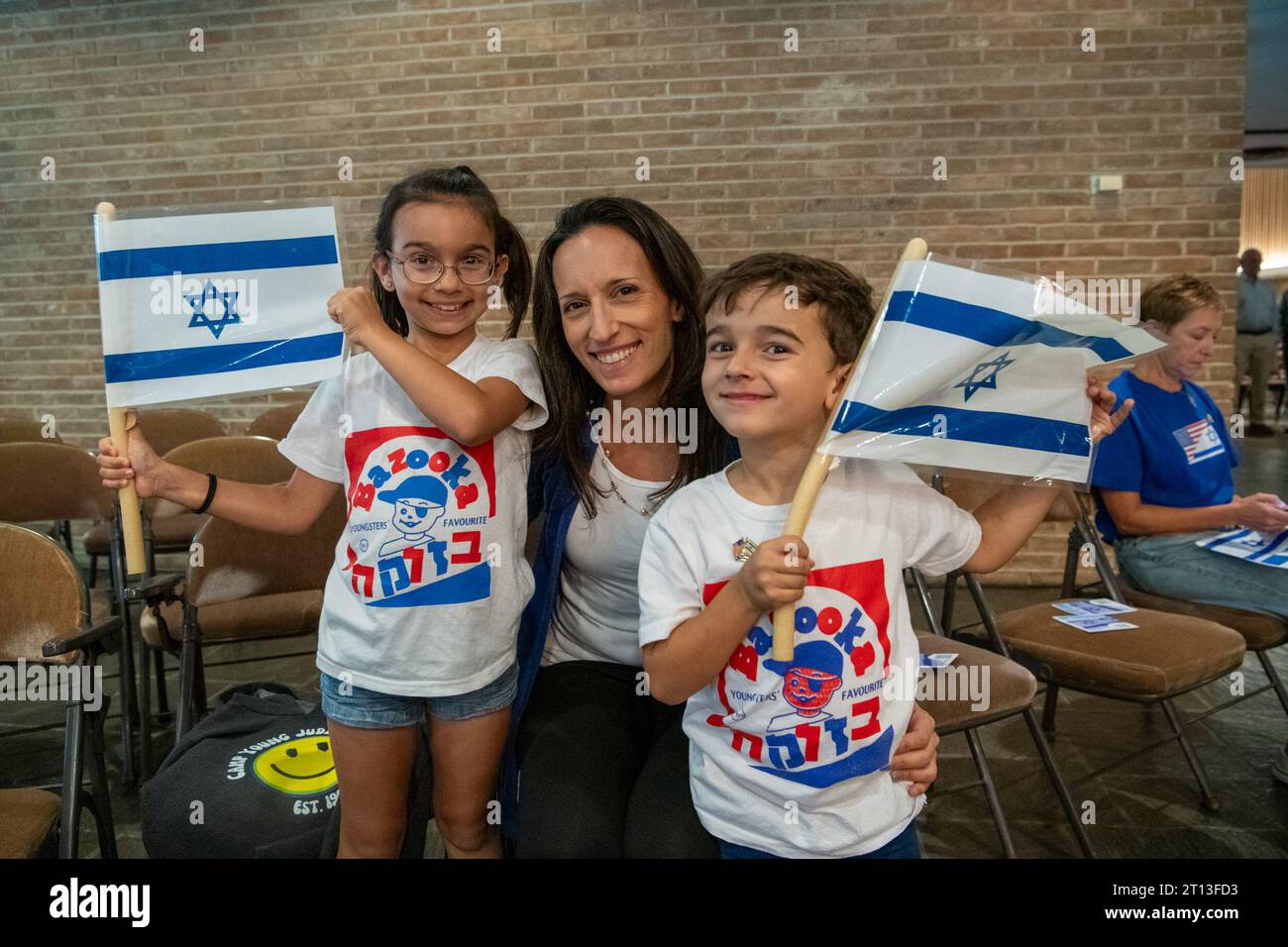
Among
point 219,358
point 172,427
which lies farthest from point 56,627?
point 172,427

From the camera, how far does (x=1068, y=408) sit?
50.4 inches

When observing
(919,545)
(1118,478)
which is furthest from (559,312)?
(1118,478)

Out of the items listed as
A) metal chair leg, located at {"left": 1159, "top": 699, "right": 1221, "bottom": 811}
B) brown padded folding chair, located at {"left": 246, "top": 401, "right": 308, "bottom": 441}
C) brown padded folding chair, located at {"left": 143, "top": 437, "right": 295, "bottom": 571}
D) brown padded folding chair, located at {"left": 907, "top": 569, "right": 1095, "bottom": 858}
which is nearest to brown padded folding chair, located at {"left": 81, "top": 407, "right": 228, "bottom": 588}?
brown padded folding chair, located at {"left": 246, "top": 401, "right": 308, "bottom": 441}

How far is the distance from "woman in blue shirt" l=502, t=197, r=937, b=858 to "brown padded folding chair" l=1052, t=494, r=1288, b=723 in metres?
1.41

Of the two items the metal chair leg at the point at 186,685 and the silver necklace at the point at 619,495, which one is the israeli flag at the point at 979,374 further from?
the metal chair leg at the point at 186,685

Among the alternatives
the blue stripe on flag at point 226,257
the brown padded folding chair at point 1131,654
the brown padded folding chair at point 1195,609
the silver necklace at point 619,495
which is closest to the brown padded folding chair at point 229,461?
the blue stripe on flag at point 226,257

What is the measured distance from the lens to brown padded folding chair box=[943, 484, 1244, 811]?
2.14 metres

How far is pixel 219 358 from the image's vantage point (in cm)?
154

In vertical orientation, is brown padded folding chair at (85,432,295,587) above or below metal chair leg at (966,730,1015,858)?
above

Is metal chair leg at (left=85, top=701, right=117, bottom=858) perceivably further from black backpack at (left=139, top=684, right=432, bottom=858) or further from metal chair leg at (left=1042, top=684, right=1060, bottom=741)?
metal chair leg at (left=1042, top=684, right=1060, bottom=741)

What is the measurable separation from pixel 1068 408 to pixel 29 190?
6589 mm

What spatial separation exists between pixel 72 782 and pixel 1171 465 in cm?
309

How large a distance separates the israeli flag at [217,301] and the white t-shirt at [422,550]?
124 mm

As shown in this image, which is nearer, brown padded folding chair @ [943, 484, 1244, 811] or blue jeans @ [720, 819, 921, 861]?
blue jeans @ [720, 819, 921, 861]
